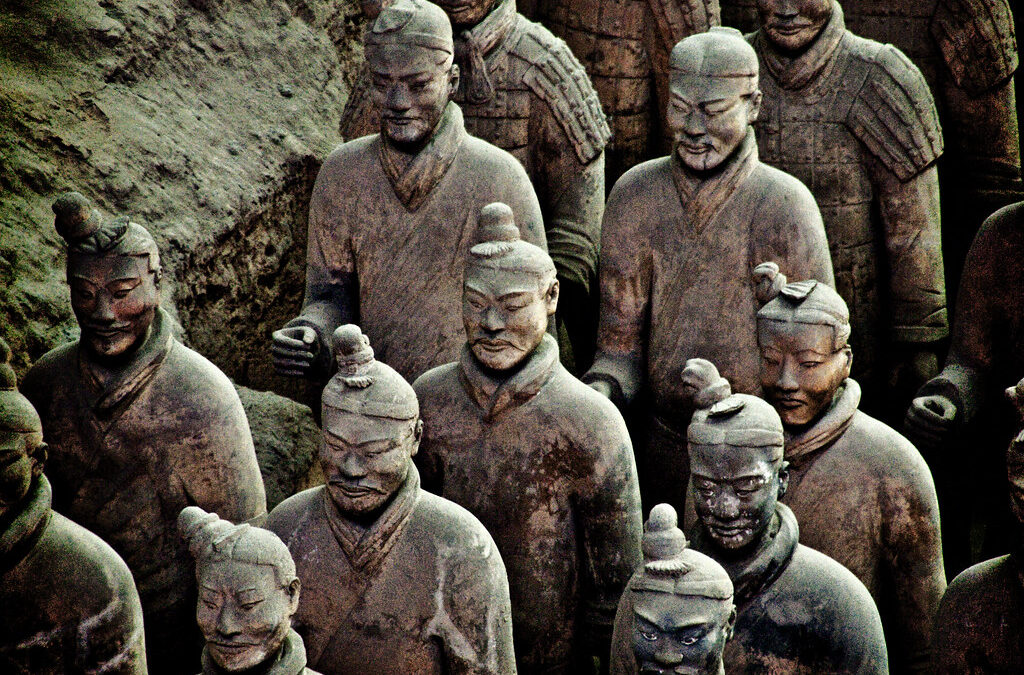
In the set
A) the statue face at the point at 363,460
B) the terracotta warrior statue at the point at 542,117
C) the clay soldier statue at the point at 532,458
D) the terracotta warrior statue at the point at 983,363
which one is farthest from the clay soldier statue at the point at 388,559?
the terracotta warrior statue at the point at 542,117

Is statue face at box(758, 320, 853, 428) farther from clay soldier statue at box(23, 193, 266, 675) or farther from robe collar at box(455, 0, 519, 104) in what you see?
robe collar at box(455, 0, 519, 104)

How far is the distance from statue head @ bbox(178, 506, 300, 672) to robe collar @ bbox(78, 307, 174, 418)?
1.11m

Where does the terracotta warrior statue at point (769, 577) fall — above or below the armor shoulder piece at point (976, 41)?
below

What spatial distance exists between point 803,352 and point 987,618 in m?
0.94

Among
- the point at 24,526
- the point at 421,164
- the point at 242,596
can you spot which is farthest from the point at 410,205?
the point at 242,596

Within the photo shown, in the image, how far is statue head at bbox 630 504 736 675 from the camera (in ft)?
13.5

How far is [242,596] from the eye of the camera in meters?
4.12

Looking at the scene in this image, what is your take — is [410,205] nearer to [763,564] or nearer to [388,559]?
[388,559]

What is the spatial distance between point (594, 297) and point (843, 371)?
6.65ft

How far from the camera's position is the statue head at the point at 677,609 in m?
4.12

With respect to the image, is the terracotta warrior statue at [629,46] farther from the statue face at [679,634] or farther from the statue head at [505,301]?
the statue face at [679,634]

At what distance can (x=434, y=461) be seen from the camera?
5.25m

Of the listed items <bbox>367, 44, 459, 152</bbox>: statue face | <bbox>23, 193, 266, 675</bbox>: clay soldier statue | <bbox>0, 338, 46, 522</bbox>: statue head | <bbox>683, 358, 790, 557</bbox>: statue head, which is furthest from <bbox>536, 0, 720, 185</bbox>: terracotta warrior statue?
<bbox>0, 338, 46, 522</bbox>: statue head

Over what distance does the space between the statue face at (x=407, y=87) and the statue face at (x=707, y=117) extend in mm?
765
